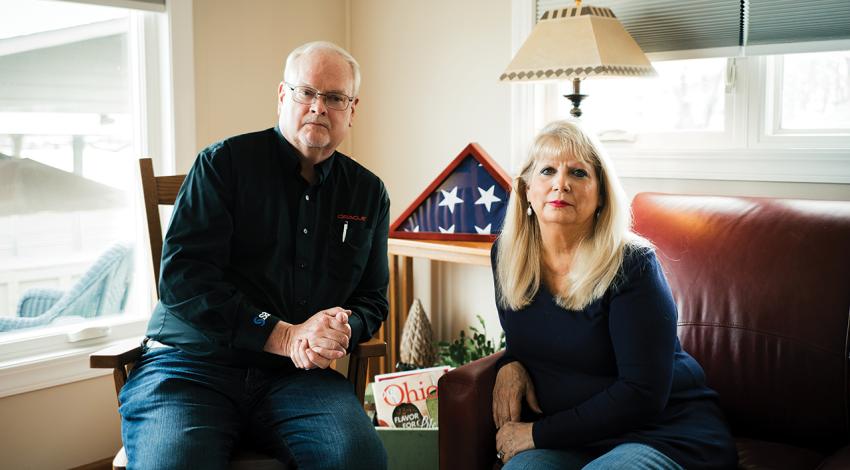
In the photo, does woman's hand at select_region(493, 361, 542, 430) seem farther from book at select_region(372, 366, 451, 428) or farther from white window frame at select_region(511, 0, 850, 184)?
white window frame at select_region(511, 0, 850, 184)

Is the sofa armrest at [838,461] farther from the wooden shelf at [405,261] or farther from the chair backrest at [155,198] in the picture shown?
the chair backrest at [155,198]

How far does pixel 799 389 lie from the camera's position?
179 centimetres

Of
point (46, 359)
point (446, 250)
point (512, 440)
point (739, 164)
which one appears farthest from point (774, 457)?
point (46, 359)

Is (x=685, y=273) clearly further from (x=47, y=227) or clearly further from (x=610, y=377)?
(x=47, y=227)

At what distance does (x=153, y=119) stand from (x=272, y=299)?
1.16 meters

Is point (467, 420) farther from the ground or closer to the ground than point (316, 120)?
closer to the ground

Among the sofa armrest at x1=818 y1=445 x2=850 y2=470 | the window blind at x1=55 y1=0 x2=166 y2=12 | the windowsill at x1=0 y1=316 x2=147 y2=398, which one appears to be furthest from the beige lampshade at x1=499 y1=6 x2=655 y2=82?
the windowsill at x1=0 y1=316 x2=147 y2=398

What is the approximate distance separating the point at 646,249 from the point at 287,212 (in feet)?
2.76

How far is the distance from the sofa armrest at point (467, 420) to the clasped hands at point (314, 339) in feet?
0.83

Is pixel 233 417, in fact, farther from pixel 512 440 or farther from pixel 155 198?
pixel 155 198

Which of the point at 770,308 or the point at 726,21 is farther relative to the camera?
the point at 726,21

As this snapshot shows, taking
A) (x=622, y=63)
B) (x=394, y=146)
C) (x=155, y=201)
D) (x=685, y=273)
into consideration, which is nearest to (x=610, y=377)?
(x=685, y=273)

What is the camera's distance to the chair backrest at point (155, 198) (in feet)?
7.11

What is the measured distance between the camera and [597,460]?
152cm
